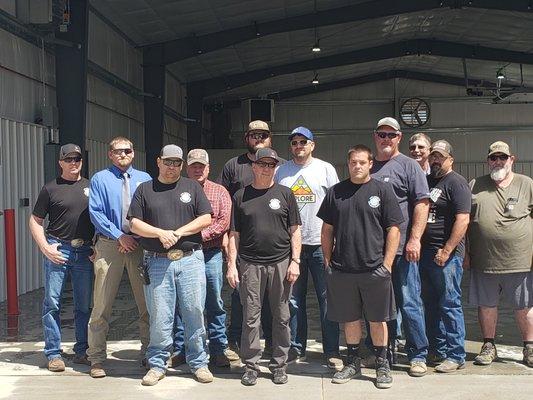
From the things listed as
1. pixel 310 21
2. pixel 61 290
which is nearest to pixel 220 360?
pixel 61 290

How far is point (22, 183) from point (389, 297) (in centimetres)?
698

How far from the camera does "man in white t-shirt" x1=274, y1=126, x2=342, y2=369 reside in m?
→ 5.64

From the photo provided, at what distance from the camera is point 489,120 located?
1074 inches

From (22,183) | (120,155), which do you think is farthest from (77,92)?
(120,155)

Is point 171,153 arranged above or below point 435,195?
above

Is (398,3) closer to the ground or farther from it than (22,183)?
farther from it

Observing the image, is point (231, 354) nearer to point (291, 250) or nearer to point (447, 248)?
point (291, 250)

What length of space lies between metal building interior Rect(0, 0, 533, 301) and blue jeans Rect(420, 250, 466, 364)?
6.31 m

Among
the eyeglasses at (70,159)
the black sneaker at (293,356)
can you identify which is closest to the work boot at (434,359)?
the black sneaker at (293,356)

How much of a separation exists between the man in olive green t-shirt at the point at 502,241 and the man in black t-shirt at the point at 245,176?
1763mm

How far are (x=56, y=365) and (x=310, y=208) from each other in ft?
8.14

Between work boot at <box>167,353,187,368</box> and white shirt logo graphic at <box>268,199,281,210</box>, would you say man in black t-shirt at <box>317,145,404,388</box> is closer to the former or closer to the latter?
white shirt logo graphic at <box>268,199,281,210</box>

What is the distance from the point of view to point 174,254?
5164mm

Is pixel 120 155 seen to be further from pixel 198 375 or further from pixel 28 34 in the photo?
pixel 28 34
